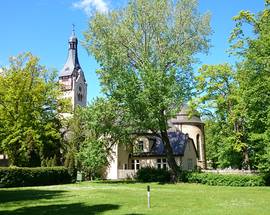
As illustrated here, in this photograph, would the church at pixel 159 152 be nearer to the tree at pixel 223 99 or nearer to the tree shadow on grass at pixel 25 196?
the tree at pixel 223 99

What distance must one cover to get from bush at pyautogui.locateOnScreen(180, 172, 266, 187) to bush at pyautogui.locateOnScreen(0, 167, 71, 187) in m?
13.5

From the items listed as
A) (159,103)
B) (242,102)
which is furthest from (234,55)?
(159,103)

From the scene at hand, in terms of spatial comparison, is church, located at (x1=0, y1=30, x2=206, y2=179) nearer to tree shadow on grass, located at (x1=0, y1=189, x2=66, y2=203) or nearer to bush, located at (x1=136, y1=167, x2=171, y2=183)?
bush, located at (x1=136, y1=167, x2=171, y2=183)

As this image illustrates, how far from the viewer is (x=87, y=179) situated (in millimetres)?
47750

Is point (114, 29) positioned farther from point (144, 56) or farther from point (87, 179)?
point (87, 179)

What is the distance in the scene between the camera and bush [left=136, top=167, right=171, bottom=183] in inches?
1668

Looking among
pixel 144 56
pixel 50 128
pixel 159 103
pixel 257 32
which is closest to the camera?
pixel 257 32

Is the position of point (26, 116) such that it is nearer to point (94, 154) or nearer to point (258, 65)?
point (94, 154)

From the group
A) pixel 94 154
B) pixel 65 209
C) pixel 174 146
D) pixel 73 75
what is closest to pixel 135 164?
pixel 174 146

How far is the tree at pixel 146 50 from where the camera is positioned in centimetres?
3559

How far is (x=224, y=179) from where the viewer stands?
35.7 metres

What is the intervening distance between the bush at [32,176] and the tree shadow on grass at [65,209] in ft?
62.9

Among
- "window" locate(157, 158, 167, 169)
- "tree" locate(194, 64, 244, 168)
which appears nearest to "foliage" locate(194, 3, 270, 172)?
"tree" locate(194, 64, 244, 168)

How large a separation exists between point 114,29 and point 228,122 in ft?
53.2
